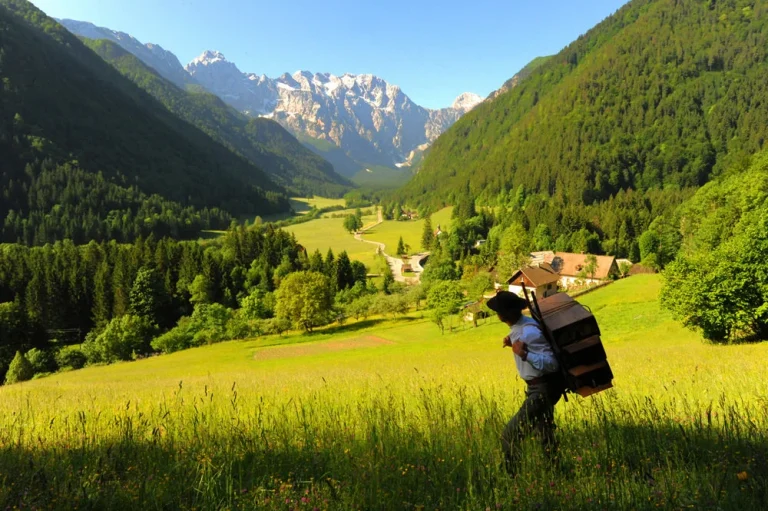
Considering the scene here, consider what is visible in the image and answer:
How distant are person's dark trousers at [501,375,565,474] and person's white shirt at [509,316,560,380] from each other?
156 millimetres

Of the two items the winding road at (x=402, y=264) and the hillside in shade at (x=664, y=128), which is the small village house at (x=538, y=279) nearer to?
the winding road at (x=402, y=264)

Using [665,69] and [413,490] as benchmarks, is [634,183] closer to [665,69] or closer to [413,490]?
[665,69]

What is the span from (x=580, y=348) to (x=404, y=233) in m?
174

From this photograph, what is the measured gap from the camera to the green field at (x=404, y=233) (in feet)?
509

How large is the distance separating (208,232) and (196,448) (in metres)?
182

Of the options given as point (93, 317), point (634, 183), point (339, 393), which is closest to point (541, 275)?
point (339, 393)

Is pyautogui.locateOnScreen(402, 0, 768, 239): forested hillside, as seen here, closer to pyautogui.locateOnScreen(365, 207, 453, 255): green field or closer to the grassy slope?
pyautogui.locateOnScreen(365, 207, 453, 255): green field

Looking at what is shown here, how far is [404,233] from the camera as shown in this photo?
17738 centimetres

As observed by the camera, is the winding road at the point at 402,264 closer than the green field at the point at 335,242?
Yes

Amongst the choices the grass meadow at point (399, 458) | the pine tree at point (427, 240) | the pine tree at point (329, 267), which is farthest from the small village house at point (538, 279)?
the pine tree at point (427, 240)

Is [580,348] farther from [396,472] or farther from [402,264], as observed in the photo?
[402,264]

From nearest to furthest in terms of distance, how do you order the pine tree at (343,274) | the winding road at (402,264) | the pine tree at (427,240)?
the pine tree at (343,274)
the winding road at (402,264)
the pine tree at (427,240)

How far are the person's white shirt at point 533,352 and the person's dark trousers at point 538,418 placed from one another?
0.16 m

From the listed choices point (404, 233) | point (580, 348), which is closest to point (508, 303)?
point (580, 348)
